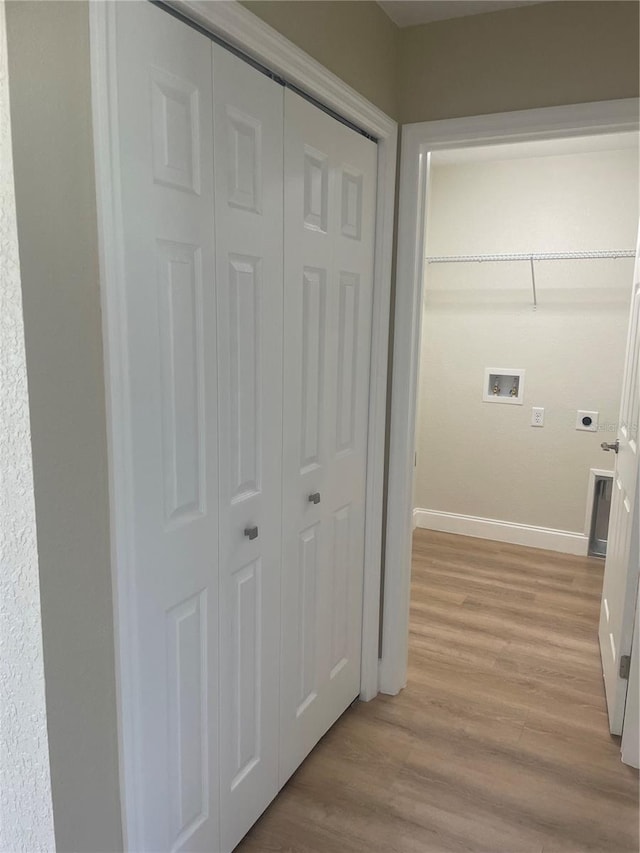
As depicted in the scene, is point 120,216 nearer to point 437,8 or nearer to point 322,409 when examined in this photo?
point 322,409

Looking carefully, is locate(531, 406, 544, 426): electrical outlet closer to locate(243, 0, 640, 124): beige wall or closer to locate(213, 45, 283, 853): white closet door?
locate(243, 0, 640, 124): beige wall

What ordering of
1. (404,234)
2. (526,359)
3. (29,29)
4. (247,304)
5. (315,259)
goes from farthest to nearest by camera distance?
(526,359), (404,234), (315,259), (247,304), (29,29)

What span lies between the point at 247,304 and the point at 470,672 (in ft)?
6.26

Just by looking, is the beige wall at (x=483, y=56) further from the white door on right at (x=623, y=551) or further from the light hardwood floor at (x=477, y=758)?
the light hardwood floor at (x=477, y=758)

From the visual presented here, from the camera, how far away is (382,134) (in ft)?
6.73

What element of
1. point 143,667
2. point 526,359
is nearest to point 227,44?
point 143,667

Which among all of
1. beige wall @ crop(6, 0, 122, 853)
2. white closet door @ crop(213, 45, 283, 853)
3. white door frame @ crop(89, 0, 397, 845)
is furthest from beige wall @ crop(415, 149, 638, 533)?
beige wall @ crop(6, 0, 122, 853)

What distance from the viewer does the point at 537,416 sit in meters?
3.94

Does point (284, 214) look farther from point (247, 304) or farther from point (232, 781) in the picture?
point (232, 781)

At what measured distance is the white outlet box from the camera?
149 inches

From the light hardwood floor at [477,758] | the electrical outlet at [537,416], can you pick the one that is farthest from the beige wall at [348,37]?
the electrical outlet at [537,416]

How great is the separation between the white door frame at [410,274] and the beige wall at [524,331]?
74.1 inches

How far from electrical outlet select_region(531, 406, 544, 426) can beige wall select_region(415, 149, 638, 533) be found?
3 centimetres

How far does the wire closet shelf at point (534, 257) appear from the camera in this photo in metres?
3.62
